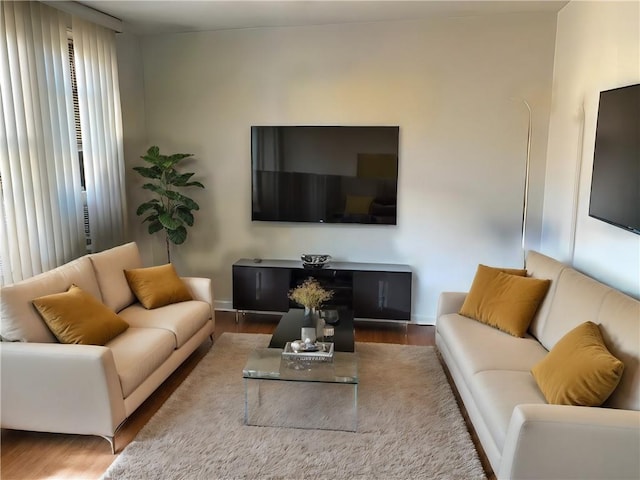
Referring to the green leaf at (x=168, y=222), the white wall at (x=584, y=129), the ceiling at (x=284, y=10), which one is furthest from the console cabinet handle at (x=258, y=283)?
the white wall at (x=584, y=129)

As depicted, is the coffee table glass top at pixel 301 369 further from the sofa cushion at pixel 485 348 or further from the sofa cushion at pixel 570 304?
the sofa cushion at pixel 570 304

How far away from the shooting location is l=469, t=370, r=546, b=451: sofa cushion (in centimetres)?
218

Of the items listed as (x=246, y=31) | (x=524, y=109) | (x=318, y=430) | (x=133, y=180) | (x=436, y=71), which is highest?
(x=246, y=31)

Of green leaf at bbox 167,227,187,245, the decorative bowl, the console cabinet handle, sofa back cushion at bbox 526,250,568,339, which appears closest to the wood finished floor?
the console cabinet handle

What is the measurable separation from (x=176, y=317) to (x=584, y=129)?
3.31m

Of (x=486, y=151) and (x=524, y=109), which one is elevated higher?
(x=524, y=109)

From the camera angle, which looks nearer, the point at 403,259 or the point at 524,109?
the point at 524,109

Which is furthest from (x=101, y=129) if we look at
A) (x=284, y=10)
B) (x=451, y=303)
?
(x=451, y=303)

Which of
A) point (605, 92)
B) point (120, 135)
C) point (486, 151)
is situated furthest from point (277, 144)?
point (605, 92)

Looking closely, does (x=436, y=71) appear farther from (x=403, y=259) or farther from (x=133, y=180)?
(x=133, y=180)

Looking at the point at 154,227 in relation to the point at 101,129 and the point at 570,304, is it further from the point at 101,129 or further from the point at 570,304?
the point at 570,304

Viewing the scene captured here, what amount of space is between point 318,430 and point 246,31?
3633 mm

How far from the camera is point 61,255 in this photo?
3680 mm

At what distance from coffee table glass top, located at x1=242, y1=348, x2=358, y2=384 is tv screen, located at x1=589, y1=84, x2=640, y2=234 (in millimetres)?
1775
